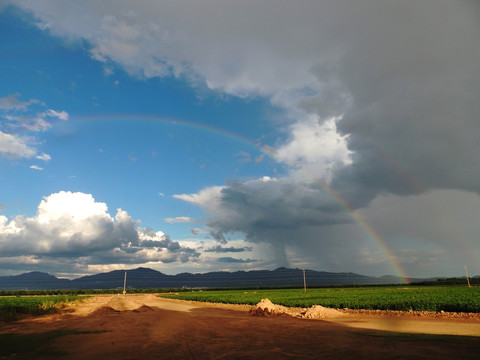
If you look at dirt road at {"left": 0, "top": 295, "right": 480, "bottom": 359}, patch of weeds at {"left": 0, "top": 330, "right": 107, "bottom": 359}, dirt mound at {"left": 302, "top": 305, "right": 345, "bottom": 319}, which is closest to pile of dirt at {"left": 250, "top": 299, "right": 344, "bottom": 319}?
dirt mound at {"left": 302, "top": 305, "right": 345, "bottom": 319}

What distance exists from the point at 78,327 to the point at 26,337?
452cm

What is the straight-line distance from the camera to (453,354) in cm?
1262

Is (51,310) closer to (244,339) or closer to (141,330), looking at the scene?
(141,330)

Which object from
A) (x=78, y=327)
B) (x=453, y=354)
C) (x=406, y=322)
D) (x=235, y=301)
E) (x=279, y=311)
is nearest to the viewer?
(x=453, y=354)

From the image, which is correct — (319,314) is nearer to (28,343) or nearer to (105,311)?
(28,343)

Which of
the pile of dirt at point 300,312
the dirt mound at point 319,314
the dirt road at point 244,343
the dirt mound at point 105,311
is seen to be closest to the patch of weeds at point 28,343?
the dirt road at point 244,343

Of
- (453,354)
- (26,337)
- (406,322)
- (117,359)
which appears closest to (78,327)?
(26,337)

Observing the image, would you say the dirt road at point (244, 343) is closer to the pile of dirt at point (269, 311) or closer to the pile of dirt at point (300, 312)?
the pile of dirt at point (300, 312)

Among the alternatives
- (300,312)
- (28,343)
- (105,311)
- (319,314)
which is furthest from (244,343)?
(105,311)

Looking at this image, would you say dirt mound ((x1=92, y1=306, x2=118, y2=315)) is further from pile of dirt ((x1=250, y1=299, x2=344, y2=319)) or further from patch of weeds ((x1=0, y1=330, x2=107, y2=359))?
pile of dirt ((x1=250, y1=299, x2=344, y2=319))

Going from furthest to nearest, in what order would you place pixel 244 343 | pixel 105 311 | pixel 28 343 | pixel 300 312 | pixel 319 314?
pixel 105 311
pixel 300 312
pixel 319 314
pixel 28 343
pixel 244 343

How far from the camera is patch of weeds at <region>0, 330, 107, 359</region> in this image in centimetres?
1417

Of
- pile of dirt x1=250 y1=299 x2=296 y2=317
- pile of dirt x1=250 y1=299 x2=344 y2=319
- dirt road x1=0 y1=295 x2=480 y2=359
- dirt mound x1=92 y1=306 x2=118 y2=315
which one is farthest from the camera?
dirt mound x1=92 y1=306 x2=118 y2=315

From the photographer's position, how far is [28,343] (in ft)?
54.8
